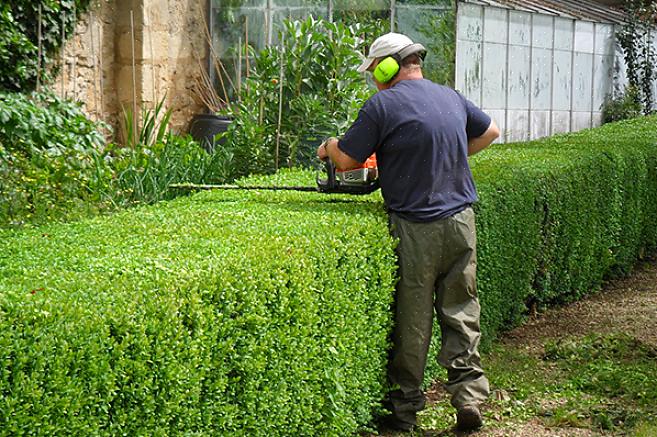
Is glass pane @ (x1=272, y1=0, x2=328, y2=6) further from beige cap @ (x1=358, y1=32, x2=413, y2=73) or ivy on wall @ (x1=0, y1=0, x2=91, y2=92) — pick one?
beige cap @ (x1=358, y1=32, x2=413, y2=73)

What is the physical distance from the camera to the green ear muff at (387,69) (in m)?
5.27

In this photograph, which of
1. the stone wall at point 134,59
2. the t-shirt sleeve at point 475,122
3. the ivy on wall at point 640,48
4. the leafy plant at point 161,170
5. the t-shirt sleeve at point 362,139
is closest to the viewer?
the t-shirt sleeve at point 362,139

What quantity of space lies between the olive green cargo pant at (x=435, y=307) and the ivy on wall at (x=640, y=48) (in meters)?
18.1

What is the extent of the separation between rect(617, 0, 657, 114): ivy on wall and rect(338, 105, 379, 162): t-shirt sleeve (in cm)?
1824

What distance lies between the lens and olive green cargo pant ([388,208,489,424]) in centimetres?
512

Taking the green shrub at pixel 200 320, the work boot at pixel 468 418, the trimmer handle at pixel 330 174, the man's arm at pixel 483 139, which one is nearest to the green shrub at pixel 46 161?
the green shrub at pixel 200 320

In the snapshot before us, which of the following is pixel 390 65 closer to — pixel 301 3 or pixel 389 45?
pixel 389 45

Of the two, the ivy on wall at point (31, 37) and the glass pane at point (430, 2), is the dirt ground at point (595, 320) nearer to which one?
the ivy on wall at point (31, 37)

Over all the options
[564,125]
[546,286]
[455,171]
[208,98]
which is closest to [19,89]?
[208,98]

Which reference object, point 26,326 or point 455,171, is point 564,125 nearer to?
point 455,171

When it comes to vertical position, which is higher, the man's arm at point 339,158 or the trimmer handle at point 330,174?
the man's arm at point 339,158

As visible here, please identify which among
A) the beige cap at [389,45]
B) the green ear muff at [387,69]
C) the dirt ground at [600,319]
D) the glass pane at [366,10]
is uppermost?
the glass pane at [366,10]

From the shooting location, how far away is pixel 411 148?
5.08 meters

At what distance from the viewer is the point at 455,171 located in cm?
520
